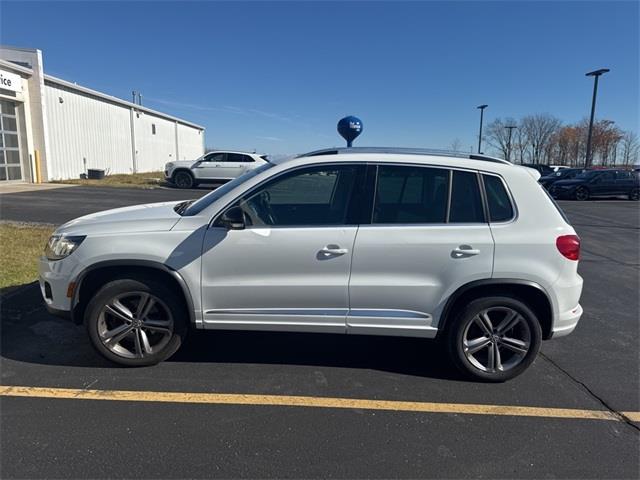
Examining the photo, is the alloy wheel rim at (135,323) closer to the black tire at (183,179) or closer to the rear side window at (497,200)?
the rear side window at (497,200)

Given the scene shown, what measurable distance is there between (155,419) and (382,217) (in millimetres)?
2104

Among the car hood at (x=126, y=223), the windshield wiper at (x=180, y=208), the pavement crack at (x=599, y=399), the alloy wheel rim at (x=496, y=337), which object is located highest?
the windshield wiper at (x=180, y=208)

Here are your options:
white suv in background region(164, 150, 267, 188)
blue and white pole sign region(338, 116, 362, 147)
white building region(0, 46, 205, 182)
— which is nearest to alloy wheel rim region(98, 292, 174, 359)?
blue and white pole sign region(338, 116, 362, 147)

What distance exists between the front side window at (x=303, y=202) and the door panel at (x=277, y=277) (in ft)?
0.38

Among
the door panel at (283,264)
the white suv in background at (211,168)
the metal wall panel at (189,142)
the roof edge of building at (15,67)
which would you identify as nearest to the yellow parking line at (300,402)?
the door panel at (283,264)

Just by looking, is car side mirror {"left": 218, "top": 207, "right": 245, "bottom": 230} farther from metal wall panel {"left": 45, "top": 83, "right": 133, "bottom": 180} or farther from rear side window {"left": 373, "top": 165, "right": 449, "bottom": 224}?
metal wall panel {"left": 45, "top": 83, "right": 133, "bottom": 180}

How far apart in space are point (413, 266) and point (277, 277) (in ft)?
3.35

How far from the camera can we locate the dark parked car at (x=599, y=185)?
2198 centimetres

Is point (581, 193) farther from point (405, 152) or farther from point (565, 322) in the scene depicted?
point (405, 152)

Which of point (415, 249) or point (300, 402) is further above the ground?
point (415, 249)

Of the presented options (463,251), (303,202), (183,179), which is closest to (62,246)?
(303,202)

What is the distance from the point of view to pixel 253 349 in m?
3.89

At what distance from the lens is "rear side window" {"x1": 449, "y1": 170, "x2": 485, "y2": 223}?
10.9ft

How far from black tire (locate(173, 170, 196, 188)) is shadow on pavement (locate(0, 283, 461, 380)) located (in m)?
18.6
